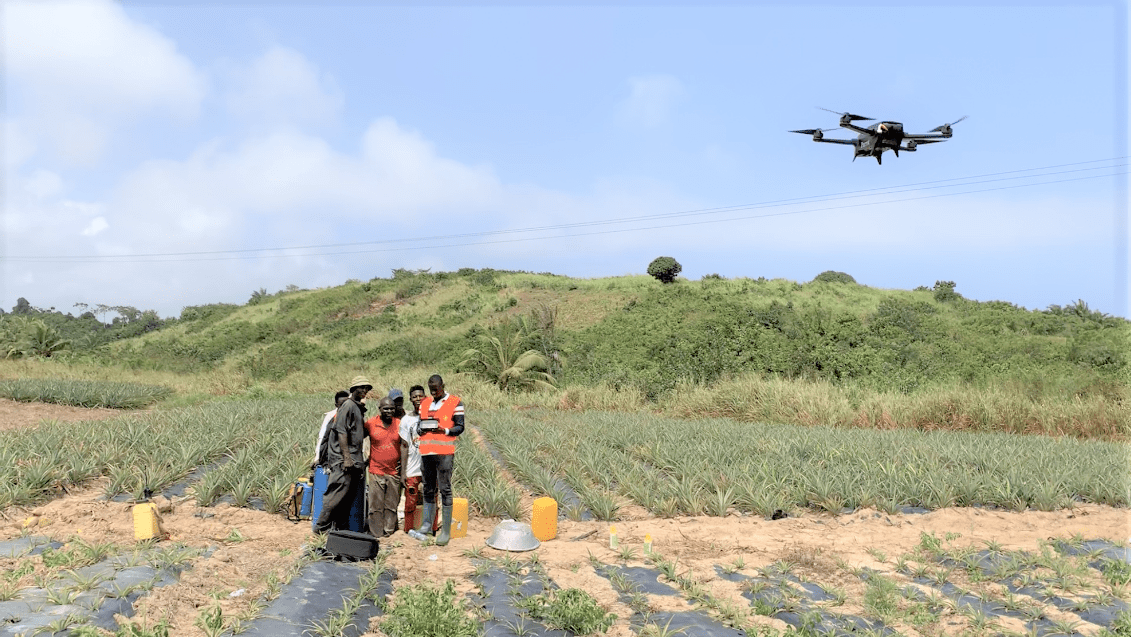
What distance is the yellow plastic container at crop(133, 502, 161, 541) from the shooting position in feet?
21.8

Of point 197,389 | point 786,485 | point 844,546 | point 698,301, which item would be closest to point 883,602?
point 844,546

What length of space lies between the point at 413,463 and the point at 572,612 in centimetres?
303

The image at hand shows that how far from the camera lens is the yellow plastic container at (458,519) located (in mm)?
7340

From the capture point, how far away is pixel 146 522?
6.68m

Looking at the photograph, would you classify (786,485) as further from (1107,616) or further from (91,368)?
(91,368)

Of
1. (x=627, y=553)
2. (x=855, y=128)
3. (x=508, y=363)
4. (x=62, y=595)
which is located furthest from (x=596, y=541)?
(x=508, y=363)

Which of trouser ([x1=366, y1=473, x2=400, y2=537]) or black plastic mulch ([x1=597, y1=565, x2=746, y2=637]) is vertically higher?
trouser ([x1=366, y1=473, x2=400, y2=537])

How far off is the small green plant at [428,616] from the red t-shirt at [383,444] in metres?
2.03

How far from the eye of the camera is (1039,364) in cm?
2759

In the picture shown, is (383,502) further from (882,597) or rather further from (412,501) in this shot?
(882,597)

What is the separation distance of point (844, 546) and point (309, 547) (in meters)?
5.51

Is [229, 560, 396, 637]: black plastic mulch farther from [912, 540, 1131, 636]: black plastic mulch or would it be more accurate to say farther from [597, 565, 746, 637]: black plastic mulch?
[912, 540, 1131, 636]: black plastic mulch

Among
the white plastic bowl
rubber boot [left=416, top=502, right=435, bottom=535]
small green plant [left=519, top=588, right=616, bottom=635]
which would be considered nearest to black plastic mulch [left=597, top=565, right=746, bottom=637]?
small green plant [left=519, top=588, right=616, bottom=635]

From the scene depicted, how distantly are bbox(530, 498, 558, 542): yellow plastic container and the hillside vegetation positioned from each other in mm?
10906
